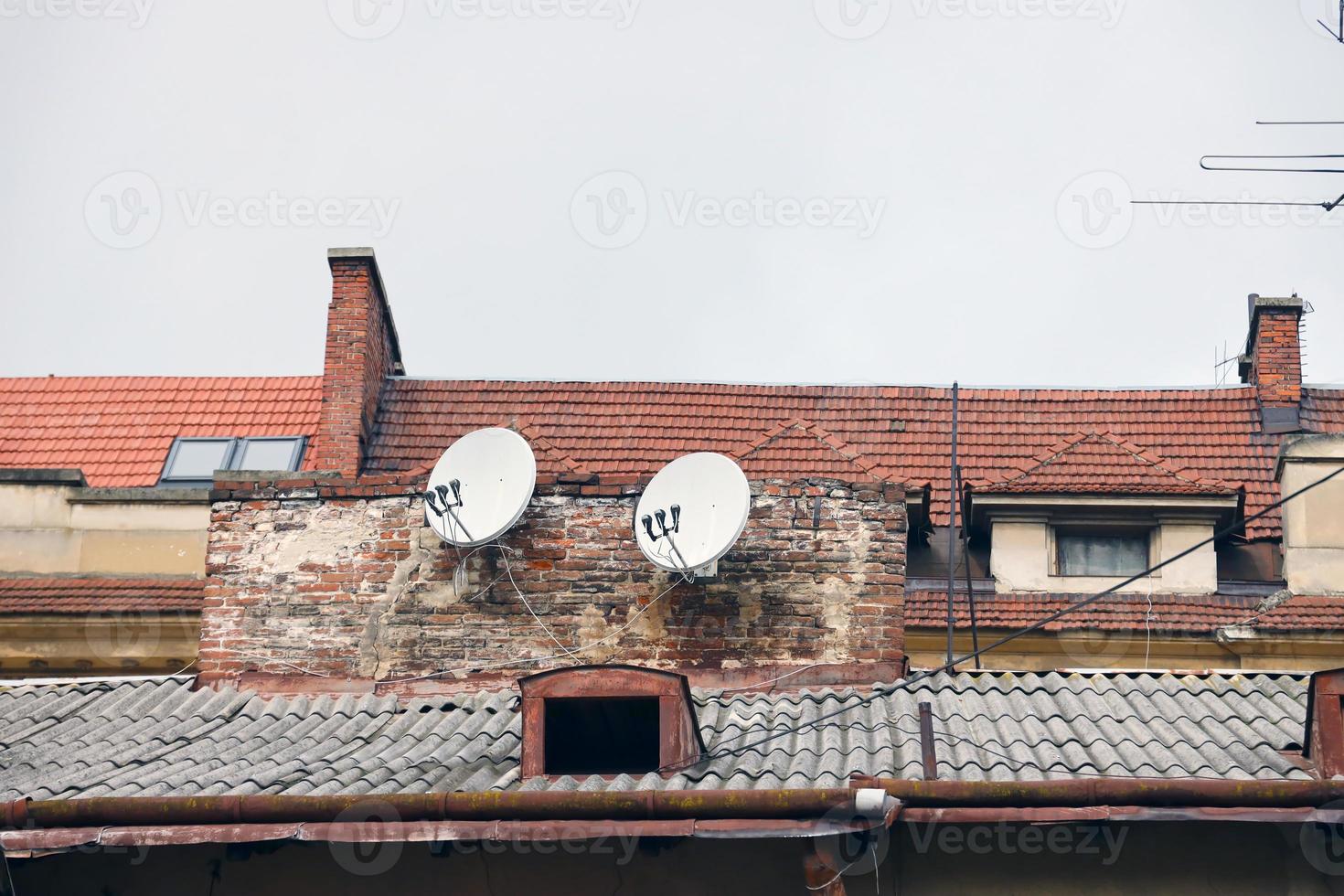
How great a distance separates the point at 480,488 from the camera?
1326 centimetres

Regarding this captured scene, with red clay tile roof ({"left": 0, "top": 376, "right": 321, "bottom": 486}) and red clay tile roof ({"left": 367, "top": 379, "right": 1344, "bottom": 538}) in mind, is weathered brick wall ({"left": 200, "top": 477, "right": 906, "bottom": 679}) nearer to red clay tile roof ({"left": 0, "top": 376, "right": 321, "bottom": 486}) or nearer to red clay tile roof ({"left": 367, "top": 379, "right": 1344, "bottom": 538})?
red clay tile roof ({"left": 367, "top": 379, "right": 1344, "bottom": 538})

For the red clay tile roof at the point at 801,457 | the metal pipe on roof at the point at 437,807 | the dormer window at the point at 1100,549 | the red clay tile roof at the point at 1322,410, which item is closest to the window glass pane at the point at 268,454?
the red clay tile roof at the point at 801,457

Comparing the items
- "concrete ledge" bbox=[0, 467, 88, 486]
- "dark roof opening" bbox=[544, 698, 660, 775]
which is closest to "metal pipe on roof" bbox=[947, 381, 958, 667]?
"dark roof opening" bbox=[544, 698, 660, 775]

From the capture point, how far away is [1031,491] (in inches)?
785

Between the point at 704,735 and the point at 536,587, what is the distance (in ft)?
8.11

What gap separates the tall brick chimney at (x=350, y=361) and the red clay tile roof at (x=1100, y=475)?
749 cm

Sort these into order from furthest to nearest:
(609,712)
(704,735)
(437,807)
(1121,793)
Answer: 1. (704,735)
2. (609,712)
3. (437,807)
4. (1121,793)

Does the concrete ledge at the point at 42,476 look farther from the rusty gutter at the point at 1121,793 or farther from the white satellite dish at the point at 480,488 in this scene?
the rusty gutter at the point at 1121,793

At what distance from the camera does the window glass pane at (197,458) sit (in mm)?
23344

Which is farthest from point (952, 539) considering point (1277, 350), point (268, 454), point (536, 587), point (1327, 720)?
point (268, 454)

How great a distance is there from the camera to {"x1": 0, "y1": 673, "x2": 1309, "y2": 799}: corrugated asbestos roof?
10117 millimetres

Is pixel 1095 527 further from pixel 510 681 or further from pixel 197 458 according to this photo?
pixel 197 458

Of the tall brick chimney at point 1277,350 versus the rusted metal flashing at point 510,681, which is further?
the tall brick chimney at point 1277,350

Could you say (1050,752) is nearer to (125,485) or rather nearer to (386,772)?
(386,772)
